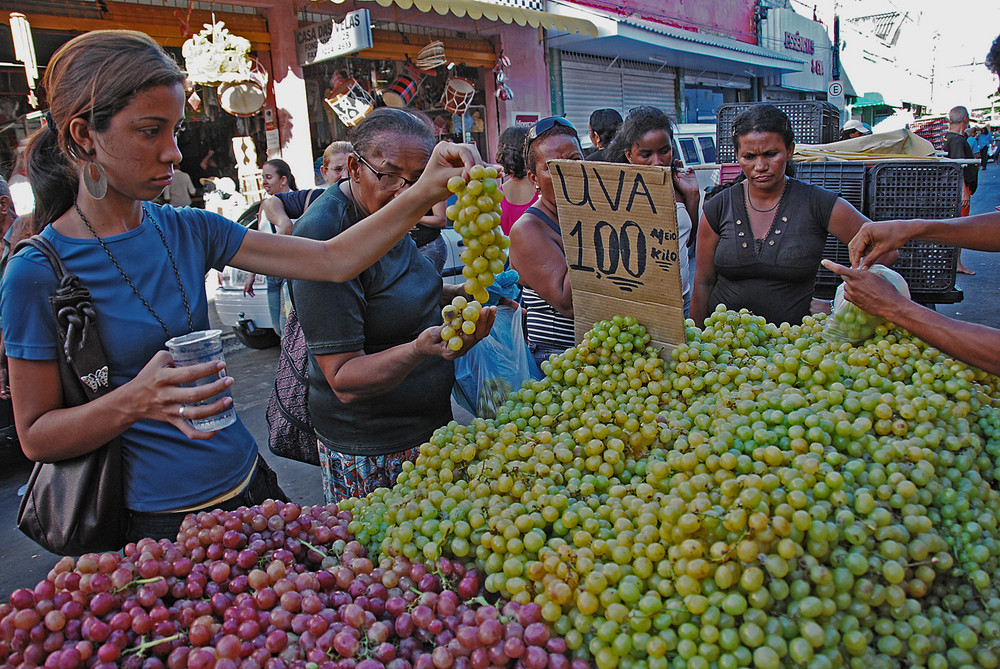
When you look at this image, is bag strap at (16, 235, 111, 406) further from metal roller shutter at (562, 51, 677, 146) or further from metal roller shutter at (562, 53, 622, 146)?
metal roller shutter at (562, 51, 677, 146)

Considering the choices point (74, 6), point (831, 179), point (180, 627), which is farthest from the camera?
point (74, 6)

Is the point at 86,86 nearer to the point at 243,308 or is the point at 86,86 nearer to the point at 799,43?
the point at 243,308

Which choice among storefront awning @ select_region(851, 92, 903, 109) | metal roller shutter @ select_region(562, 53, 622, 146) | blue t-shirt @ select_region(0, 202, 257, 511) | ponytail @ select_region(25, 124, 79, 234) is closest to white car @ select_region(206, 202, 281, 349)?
blue t-shirt @ select_region(0, 202, 257, 511)

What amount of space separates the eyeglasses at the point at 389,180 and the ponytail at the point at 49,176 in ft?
2.44

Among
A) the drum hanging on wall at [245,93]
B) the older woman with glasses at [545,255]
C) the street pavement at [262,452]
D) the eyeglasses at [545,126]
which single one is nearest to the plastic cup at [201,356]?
the older woman with glasses at [545,255]

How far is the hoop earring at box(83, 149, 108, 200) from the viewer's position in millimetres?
1527

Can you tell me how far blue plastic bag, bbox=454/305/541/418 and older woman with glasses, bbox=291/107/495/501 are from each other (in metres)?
0.12

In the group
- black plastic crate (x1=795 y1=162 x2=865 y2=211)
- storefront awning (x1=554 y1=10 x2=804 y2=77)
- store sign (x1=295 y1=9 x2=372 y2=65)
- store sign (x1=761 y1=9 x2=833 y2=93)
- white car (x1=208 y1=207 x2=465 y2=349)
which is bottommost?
white car (x1=208 y1=207 x2=465 y2=349)

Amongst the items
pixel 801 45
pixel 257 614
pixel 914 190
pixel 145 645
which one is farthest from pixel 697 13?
pixel 145 645

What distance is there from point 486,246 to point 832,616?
1.08 m

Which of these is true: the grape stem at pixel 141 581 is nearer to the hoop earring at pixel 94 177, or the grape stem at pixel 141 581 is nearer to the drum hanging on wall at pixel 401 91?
the hoop earring at pixel 94 177

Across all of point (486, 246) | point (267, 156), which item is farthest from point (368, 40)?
point (486, 246)

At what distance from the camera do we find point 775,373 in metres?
1.78

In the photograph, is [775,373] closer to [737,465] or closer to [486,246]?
[737,465]
